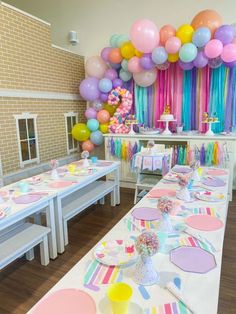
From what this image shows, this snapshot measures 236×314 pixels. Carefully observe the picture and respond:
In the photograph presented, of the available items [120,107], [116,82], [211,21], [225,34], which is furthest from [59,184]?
[211,21]

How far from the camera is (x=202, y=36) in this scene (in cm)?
332

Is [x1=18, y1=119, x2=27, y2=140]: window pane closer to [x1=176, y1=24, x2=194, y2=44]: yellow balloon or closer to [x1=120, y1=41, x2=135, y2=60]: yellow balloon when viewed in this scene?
[x1=120, y1=41, x2=135, y2=60]: yellow balloon

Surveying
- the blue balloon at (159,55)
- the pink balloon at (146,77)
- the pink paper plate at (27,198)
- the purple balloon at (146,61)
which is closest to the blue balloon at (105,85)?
the pink balloon at (146,77)

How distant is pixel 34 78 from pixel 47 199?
99.5 inches

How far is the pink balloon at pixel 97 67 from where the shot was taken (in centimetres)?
448

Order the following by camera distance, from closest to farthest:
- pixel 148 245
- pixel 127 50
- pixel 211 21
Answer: pixel 148 245, pixel 211 21, pixel 127 50

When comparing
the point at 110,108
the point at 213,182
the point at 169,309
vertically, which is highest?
the point at 110,108

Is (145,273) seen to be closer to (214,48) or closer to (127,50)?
(214,48)

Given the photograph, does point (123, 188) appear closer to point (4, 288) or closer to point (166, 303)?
point (4, 288)

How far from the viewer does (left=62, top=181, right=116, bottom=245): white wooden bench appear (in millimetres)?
2621

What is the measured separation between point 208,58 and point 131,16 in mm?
1811

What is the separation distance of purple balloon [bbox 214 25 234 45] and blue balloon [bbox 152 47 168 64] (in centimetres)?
72

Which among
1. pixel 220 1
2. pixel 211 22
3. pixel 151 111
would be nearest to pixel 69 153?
pixel 151 111

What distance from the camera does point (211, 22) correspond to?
3.42 m
